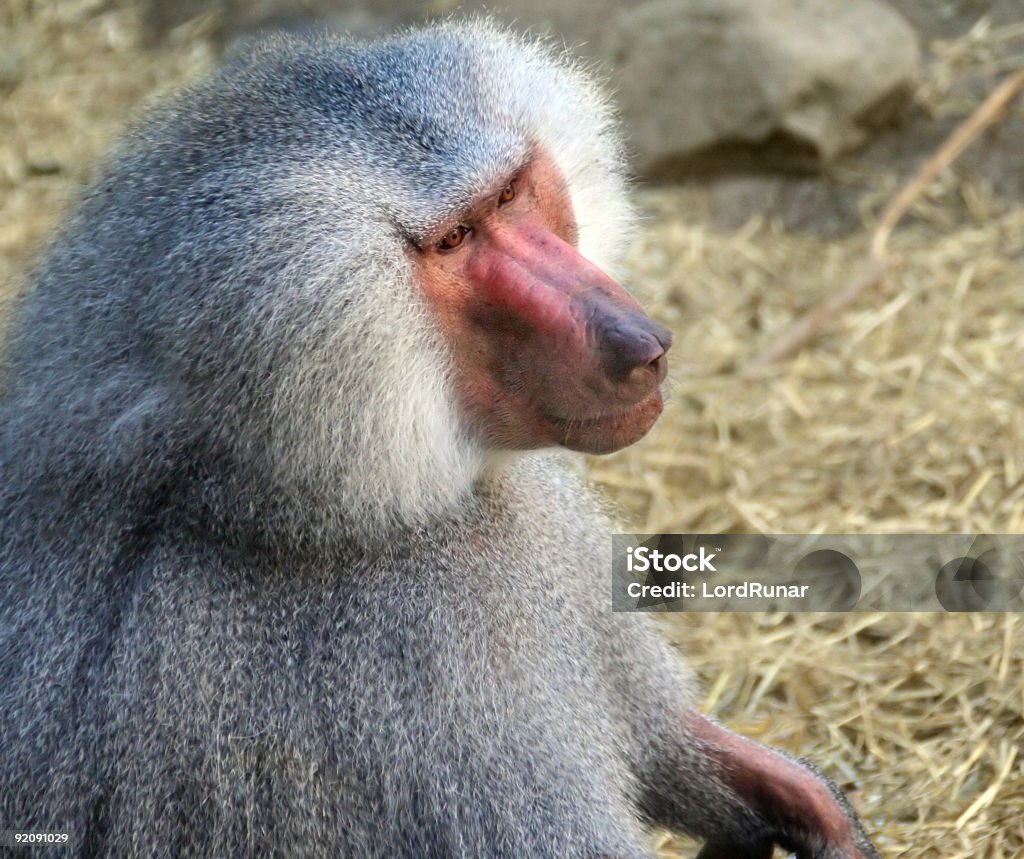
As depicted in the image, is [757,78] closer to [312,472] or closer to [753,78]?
[753,78]

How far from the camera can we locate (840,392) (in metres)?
4.49

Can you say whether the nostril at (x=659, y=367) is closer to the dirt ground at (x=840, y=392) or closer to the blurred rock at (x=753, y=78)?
the dirt ground at (x=840, y=392)

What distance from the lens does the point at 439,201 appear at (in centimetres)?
207

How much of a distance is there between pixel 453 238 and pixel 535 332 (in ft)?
0.64

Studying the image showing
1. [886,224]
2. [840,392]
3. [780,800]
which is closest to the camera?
[780,800]

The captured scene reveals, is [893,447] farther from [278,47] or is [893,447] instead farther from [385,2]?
[385,2]

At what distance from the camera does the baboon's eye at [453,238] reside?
6.97 feet

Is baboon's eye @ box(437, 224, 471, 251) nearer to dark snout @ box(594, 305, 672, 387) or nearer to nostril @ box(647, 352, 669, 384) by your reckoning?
dark snout @ box(594, 305, 672, 387)

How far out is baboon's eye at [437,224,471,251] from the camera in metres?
2.12

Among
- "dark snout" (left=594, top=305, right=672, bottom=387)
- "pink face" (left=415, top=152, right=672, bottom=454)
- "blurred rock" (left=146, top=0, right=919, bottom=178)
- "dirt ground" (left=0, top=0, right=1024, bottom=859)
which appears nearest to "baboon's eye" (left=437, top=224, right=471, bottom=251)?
"pink face" (left=415, top=152, right=672, bottom=454)

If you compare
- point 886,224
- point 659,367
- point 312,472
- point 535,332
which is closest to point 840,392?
point 886,224

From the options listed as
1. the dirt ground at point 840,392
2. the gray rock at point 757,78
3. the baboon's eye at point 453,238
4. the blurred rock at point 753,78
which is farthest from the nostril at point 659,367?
the gray rock at point 757,78

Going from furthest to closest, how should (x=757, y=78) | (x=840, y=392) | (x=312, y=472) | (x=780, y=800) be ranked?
(x=757, y=78)
(x=840, y=392)
(x=780, y=800)
(x=312, y=472)

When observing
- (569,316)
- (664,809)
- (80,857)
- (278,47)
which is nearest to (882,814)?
(664,809)
